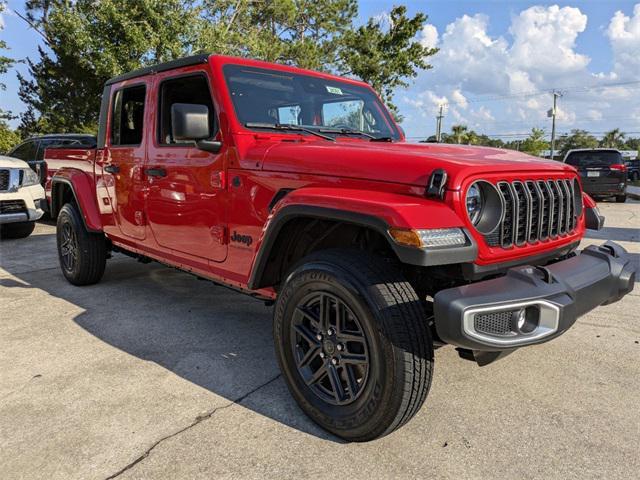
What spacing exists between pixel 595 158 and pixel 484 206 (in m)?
13.4

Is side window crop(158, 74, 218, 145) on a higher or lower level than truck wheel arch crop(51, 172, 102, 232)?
higher

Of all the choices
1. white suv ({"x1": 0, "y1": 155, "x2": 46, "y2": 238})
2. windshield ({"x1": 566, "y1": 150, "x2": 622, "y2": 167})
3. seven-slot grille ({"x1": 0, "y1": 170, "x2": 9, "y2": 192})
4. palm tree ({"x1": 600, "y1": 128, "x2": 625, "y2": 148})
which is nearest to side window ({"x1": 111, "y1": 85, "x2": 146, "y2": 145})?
white suv ({"x1": 0, "y1": 155, "x2": 46, "y2": 238})

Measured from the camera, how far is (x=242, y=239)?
2922mm

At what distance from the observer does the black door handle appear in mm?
3477

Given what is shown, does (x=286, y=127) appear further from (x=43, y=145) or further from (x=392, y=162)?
(x=43, y=145)

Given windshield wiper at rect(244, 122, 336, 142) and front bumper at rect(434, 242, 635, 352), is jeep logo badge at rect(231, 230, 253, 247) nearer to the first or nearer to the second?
windshield wiper at rect(244, 122, 336, 142)

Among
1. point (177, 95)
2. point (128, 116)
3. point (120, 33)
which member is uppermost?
point (120, 33)

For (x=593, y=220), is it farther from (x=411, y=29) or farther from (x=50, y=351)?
(x=411, y=29)

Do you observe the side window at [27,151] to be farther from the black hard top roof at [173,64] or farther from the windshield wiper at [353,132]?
the windshield wiper at [353,132]

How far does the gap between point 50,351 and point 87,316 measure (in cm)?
74

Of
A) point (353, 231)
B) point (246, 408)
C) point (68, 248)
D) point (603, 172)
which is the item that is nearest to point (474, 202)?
point (353, 231)

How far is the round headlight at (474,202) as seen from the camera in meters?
2.21

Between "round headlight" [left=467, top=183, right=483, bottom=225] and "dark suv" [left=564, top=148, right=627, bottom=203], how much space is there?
1264 centimetres

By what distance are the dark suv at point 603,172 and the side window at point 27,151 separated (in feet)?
43.9
